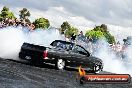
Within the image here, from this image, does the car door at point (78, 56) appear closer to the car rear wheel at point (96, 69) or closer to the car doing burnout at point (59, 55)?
the car doing burnout at point (59, 55)

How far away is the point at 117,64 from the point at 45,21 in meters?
65.4

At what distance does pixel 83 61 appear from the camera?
2050 centimetres

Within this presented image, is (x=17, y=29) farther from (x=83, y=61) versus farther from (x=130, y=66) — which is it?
(x=83, y=61)

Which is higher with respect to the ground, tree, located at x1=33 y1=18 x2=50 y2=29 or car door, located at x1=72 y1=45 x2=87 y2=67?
tree, located at x1=33 y1=18 x2=50 y2=29

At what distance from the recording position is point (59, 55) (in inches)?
744

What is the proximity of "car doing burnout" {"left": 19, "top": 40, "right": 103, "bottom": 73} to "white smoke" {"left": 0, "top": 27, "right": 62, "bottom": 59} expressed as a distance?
0.75m

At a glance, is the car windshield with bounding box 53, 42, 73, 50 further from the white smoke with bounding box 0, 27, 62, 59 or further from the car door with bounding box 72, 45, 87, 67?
the white smoke with bounding box 0, 27, 62, 59

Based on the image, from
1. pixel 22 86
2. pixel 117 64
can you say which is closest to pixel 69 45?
pixel 22 86

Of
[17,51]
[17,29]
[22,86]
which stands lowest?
[22,86]

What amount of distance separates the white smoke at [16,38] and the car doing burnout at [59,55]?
29.6 inches

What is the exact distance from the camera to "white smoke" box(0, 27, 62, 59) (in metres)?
21.3

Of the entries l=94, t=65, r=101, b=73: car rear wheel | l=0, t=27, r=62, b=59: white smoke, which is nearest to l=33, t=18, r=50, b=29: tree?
l=0, t=27, r=62, b=59: white smoke

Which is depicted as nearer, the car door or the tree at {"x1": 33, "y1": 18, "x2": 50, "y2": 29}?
the car door

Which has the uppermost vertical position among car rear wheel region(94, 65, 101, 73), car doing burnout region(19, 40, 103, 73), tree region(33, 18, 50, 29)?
tree region(33, 18, 50, 29)
